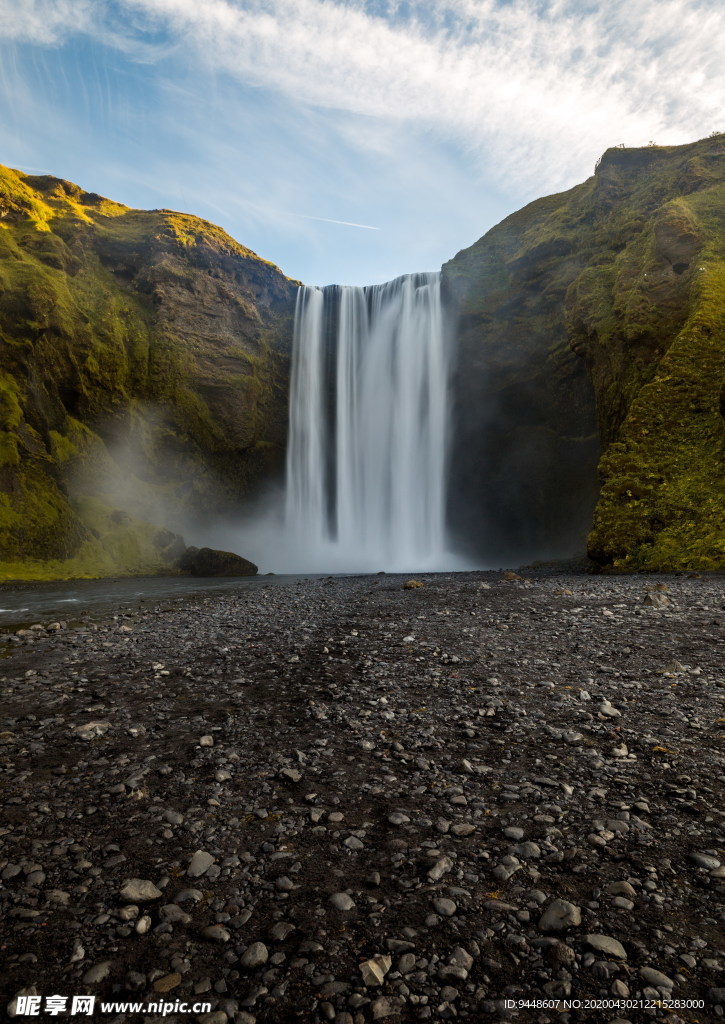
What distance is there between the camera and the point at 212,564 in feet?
121

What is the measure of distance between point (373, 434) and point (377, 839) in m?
47.7

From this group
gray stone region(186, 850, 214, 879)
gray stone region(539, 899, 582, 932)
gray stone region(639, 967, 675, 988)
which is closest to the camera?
gray stone region(639, 967, 675, 988)

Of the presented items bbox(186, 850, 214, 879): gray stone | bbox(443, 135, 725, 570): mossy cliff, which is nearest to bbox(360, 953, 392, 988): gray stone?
bbox(186, 850, 214, 879): gray stone

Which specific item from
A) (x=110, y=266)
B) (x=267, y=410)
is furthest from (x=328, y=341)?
(x=110, y=266)

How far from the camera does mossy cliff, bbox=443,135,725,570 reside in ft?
76.5

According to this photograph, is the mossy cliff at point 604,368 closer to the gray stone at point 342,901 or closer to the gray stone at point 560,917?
the gray stone at point 560,917

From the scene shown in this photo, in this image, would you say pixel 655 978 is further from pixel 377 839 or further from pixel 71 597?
pixel 71 597

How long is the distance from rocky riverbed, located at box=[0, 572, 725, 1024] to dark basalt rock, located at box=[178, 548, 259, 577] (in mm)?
29115

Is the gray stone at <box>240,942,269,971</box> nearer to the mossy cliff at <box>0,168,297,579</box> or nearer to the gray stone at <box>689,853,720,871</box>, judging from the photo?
the gray stone at <box>689,853,720,871</box>

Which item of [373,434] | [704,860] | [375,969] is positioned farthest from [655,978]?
[373,434]

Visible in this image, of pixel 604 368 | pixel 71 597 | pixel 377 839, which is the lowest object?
pixel 71 597

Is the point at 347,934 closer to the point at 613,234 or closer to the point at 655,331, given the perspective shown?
the point at 655,331

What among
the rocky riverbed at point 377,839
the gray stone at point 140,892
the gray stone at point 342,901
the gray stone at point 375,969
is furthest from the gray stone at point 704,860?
the gray stone at point 140,892

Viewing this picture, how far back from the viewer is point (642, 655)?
817 cm
